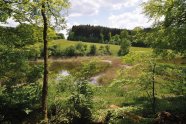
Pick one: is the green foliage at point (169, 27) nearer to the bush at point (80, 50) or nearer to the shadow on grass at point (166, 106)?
the shadow on grass at point (166, 106)

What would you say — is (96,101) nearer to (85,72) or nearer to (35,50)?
(85,72)

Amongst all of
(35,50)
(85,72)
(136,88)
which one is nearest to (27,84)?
(35,50)

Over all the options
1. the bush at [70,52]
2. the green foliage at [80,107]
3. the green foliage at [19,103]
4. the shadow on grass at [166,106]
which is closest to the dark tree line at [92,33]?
the bush at [70,52]

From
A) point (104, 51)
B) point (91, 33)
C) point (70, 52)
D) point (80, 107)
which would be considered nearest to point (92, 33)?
point (91, 33)

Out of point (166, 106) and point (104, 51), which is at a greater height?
point (166, 106)

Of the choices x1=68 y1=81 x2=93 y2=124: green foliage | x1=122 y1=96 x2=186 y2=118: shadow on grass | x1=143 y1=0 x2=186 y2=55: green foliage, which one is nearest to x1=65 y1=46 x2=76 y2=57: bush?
x1=122 y1=96 x2=186 y2=118: shadow on grass

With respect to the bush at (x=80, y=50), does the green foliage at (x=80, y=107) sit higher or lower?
higher

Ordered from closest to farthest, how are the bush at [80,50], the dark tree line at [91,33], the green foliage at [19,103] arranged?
the green foliage at [19,103]
the bush at [80,50]
the dark tree line at [91,33]

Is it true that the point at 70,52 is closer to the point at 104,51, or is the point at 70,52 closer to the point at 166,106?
the point at 104,51

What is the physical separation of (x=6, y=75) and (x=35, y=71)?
5.84 ft

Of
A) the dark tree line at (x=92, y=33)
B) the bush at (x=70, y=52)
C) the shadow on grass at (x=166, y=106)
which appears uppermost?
the dark tree line at (x=92, y=33)

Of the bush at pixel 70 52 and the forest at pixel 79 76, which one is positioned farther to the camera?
the bush at pixel 70 52

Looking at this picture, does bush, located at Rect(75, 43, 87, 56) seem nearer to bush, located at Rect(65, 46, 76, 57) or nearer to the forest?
bush, located at Rect(65, 46, 76, 57)

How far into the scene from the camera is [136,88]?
17.7 meters
